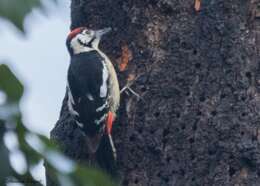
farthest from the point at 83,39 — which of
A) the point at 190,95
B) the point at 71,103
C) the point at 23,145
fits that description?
the point at 23,145

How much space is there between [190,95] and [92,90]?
774 mm

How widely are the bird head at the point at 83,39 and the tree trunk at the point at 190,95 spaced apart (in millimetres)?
143

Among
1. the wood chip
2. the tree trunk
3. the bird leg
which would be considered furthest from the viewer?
the wood chip

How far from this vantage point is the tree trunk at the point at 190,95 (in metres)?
3.23

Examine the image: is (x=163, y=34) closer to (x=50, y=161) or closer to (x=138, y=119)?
(x=138, y=119)

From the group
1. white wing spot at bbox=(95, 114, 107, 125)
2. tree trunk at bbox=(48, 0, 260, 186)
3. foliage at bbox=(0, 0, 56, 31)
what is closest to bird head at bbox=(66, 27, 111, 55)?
tree trunk at bbox=(48, 0, 260, 186)

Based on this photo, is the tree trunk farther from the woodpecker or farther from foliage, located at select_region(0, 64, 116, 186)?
foliage, located at select_region(0, 64, 116, 186)

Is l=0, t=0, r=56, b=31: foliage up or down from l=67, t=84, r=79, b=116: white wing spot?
up

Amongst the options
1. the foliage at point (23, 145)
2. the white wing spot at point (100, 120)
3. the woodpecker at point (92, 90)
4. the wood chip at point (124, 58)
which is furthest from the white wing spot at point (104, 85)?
the foliage at point (23, 145)

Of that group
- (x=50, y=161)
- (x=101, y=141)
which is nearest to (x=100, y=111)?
(x=101, y=141)

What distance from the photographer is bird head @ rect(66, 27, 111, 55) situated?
12.1 feet

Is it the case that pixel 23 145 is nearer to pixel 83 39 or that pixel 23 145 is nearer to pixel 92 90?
pixel 92 90

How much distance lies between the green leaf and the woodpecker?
Result: 2538 millimetres

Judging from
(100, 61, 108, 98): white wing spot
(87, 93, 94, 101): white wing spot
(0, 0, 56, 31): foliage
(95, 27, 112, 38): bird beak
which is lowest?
(87, 93, 94, 101): white wing spot
